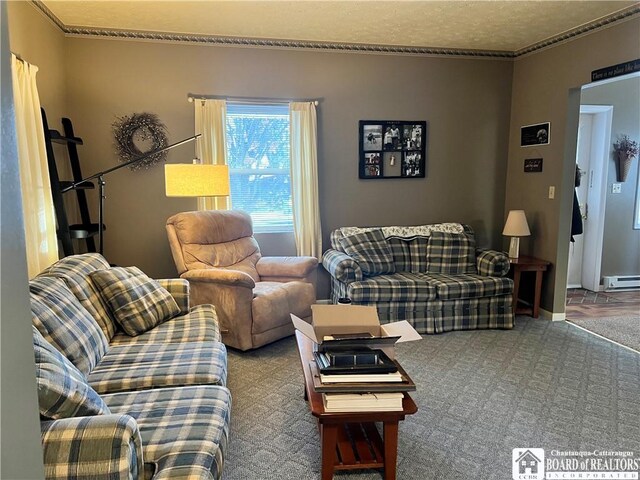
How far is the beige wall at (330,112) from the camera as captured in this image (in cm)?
387

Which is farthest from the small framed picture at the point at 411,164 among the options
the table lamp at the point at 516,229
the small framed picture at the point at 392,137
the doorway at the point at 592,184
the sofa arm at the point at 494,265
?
the doorway at the point at 592,184

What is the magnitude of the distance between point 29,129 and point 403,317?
2956 millimetres

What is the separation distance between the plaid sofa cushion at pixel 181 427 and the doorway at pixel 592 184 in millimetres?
4614

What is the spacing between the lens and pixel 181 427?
1495mm

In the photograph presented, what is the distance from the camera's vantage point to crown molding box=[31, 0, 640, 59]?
3.40 metres

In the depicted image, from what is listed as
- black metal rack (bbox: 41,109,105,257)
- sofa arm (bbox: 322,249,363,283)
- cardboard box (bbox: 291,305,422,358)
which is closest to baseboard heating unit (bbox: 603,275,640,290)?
sofa arm (bbox: 322,249,363,283)

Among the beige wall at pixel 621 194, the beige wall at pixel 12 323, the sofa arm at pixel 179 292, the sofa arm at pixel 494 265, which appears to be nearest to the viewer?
the beige wall at pixel 12 323

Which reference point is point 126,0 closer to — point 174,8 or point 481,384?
point 174,8

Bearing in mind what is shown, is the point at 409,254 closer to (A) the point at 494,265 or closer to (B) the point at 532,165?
(A) the point at 494,265

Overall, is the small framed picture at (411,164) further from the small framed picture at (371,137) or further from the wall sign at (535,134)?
the wall sign at (535,134)

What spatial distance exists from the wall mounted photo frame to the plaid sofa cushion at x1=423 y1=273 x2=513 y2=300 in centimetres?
121

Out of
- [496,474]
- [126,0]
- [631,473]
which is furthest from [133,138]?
[631,473]

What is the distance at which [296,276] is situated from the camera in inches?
145

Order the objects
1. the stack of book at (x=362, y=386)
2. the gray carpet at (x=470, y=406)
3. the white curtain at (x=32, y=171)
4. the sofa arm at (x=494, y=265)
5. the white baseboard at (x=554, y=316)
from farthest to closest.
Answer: the white baseboard at (x=554, y=316), the sofa arm at (x=494, y=265), the white curtain at (x=32, y=171), the gray carpet at (x=470, y=406), the stack of book at (x=362, y=386)
